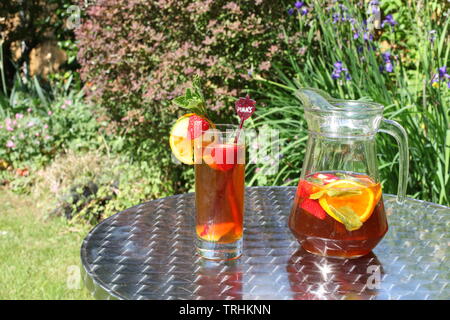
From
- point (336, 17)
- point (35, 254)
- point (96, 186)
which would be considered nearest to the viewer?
point (336, 17)

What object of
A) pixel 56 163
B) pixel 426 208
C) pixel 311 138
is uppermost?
pixel 311 138

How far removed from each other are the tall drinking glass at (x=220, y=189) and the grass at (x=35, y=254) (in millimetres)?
1684

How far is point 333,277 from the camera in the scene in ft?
3.81

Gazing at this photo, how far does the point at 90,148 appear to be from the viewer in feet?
13.9

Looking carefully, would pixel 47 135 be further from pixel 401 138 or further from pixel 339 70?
pixel 401 138

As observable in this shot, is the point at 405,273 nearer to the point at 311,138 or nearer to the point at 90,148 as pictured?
the point at 311,138

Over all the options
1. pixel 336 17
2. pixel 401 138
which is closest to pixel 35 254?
pixel 336 17

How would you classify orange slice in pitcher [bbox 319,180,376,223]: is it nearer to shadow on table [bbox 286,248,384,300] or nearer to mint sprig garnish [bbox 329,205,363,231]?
mint sprig garnish [bbox 329,205,363,231]

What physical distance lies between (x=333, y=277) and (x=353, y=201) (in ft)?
0.52

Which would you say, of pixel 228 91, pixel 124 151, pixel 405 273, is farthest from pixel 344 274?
pixel 124 151

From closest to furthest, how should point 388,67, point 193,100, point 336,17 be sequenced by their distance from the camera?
point 193,100 < point 388,67 < point 336,17

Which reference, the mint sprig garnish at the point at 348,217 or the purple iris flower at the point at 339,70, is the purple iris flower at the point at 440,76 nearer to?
the purple iris flower at the point at 339,70
